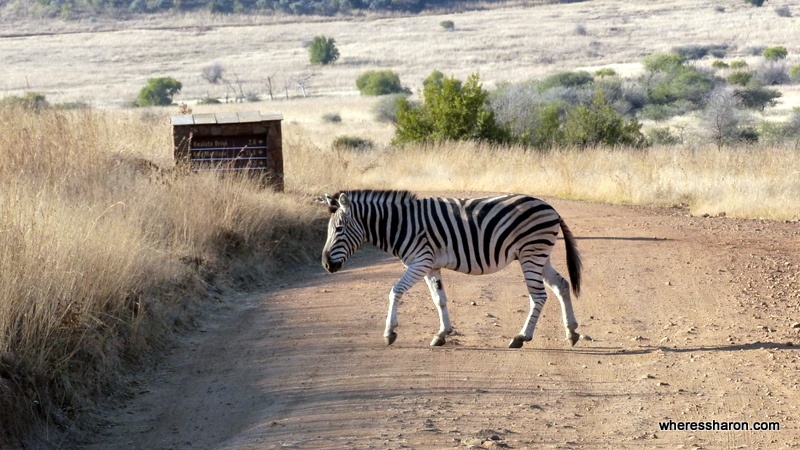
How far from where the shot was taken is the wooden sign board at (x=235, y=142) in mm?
15727

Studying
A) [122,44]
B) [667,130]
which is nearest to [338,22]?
[122,44]

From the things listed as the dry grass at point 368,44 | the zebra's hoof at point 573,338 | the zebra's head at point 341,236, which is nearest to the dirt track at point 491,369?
the zebra's hoof at point 573,338

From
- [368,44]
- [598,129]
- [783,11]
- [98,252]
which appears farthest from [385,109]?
[783,11]

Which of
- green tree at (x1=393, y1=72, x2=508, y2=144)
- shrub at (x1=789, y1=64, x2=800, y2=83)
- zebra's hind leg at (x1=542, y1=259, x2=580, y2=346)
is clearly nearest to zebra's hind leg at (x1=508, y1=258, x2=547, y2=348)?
zebra's hind leg at (x1=542, y1=259, x2=580, y2=346)

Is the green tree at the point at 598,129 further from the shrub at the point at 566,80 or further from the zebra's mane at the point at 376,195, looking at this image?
the shrub at the point at 566,80

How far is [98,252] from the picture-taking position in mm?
9141

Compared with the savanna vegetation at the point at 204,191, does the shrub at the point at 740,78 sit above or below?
below

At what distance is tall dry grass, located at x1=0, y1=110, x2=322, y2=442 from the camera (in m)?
7.52

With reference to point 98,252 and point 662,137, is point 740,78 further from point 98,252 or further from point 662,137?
point 98,252

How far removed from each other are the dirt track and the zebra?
0.46 meters

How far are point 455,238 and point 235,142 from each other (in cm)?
724

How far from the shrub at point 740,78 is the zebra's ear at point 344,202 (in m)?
46.1

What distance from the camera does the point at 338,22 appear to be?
91875 millimetres

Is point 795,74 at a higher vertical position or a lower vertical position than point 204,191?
lower
